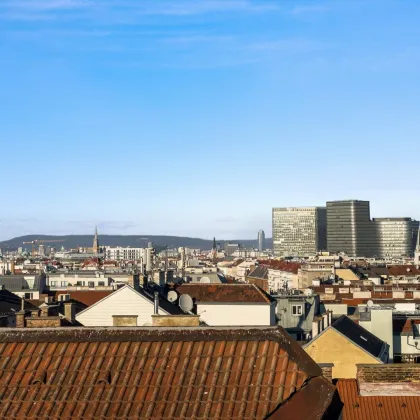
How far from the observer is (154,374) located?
1623cm

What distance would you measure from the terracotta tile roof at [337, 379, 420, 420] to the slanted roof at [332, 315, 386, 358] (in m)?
13.4

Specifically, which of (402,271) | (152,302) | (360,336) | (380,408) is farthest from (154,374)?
(402,271)

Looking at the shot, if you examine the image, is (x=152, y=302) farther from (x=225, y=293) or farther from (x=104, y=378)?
(x=104, y=378)

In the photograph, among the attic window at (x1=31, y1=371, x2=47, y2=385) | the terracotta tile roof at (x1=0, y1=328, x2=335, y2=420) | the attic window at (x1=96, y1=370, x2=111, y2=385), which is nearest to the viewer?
the terracotta tile roof at (x1=0, y1=328, x2=335, y2=420)

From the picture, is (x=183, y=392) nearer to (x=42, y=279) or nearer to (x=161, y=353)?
(x=161, y=353)

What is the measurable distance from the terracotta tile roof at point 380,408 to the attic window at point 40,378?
12.1 m

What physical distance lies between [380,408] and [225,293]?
1560 inches

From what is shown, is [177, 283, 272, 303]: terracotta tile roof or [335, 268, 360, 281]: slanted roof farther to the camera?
[335, 268, 360, 281]: slanted roof

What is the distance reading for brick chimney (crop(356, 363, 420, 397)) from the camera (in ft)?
85.5

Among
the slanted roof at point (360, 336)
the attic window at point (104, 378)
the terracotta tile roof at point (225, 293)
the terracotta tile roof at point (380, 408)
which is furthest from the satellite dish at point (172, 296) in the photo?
the attic window at point (104, 378)

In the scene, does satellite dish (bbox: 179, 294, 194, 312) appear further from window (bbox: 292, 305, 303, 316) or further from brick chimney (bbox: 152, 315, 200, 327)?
brick chimney (bbox: 152, 315, 200, 327)

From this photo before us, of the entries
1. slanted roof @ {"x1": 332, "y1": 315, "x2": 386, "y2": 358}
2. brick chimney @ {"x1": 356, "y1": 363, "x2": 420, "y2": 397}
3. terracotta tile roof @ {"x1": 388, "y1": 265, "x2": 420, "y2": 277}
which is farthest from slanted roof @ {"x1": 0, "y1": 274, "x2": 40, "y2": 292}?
terracotta tile roof @ {"x1": 388, "y1": 265, "x2": 420, "y2": 277}

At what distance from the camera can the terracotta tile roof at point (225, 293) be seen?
64.3m

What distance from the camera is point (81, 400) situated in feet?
52.2
